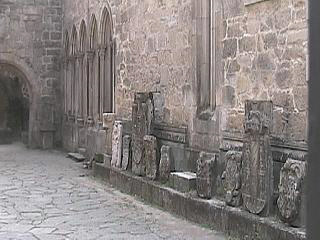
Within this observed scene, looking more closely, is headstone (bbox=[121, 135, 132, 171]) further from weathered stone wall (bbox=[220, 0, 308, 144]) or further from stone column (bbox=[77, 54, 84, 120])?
stone column (bbox=[77, 54, 84, 120])

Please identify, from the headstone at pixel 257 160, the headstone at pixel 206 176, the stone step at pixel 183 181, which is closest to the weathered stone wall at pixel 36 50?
the stone step at pixel 183 181

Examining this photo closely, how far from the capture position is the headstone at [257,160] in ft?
15.7

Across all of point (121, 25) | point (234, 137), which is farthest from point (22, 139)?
point (234, 137)

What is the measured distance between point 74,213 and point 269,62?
9.39 ft

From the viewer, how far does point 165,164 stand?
23.3 ft

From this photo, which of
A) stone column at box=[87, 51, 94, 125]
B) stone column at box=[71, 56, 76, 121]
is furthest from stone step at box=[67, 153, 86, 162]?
stone column at box=[71, 56, 76, 121]

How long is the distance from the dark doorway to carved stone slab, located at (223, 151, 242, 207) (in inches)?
464

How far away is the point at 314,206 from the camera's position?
80 cm

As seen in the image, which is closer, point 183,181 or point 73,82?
point 183,181

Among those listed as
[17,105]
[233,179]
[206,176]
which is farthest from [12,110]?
[233,179]

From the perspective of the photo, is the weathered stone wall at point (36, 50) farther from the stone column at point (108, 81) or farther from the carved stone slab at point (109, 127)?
the carved stone slab at point (109, 127)

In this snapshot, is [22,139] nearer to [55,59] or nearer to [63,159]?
[55,59]

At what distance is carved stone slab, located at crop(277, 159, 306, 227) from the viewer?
4316 mm

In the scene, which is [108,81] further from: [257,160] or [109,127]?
[257,160]
